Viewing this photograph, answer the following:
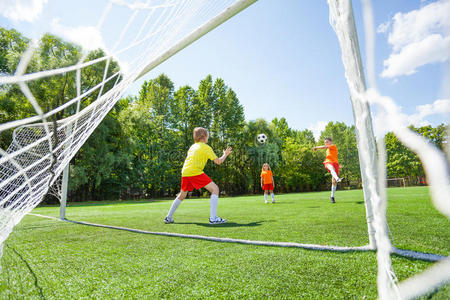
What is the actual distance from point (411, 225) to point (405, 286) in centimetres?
206

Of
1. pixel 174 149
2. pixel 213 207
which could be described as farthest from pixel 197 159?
pixel 174 149

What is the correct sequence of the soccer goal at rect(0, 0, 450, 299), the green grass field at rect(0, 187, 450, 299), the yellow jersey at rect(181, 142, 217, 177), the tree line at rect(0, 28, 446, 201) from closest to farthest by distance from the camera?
the soccer goal at rect(0, 0, 450, 299), the green grass field at rect(0, 187, 450, 299), the yellow jersey at rect(181, 142, 217, 177), the tree line at rect(0, 28, 446, 201)

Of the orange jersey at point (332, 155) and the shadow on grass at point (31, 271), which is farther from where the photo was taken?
the orange jersey at point (332, 155)

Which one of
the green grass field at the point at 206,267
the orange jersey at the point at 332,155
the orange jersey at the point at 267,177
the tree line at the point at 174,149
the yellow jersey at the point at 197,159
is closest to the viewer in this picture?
the green grass field at the point at 206,267

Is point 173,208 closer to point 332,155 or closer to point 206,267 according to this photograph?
point 206,267

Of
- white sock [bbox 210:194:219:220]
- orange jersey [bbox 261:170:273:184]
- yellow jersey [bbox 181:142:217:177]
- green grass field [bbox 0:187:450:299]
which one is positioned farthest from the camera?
orange jersey [bbox 261:170:273:184]

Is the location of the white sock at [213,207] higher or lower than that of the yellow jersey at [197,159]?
lower

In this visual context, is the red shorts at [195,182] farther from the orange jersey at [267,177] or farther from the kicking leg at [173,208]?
the orange jersey at [267,177]

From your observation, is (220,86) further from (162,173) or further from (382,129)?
(382,129)

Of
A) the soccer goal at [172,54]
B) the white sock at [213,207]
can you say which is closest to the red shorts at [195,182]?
the white sock at [213,207]

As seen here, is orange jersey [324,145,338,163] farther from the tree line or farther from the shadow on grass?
the tree line

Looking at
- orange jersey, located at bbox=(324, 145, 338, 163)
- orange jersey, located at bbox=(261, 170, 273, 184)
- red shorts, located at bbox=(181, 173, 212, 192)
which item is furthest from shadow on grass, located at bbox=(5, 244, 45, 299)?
orange jersey, located at bbox=(261, 170, 273, 184)

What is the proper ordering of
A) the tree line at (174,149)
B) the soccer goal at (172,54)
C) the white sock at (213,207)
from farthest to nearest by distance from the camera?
1. the tree line at (174,149)
2. the white sock at (213,207)
3. the soccer goal at (172,54)

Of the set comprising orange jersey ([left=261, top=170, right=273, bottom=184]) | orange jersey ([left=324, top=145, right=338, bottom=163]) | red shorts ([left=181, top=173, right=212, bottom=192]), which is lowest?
Result: red shorts ([left=181, top=173, right=212, bottom=192])
